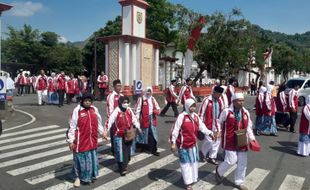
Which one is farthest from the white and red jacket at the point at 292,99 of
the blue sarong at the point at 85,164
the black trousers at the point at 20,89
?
the black trousers at the point at 20,89

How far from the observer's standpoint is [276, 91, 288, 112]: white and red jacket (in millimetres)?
13047

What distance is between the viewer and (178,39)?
3656 cm

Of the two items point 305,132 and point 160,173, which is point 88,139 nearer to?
point 160,173

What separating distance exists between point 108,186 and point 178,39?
31.2 metres

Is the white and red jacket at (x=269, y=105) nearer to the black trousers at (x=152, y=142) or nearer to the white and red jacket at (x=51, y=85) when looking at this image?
the black trousers at (x=152, y=142)

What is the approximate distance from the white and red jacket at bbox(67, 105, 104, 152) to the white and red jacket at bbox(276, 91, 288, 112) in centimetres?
888

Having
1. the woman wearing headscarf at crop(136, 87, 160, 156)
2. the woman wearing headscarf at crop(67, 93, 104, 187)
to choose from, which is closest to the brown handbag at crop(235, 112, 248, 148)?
the woman wearing headscarf at crop(67, 93, 104, 187)

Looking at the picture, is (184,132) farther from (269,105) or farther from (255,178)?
(269,105)

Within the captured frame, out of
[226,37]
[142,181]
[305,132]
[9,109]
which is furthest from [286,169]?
[226,37]

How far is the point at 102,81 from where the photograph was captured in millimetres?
21812

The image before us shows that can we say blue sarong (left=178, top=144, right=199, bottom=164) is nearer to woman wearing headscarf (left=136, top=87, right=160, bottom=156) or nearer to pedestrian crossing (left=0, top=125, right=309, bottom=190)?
pedestrian crossing (left=0, top=125, right=309, bottom=190)

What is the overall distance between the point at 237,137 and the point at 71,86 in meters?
Answer: 14.1

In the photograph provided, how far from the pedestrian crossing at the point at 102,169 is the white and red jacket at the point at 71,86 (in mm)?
8751

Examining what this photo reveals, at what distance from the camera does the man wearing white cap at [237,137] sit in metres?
6.25
